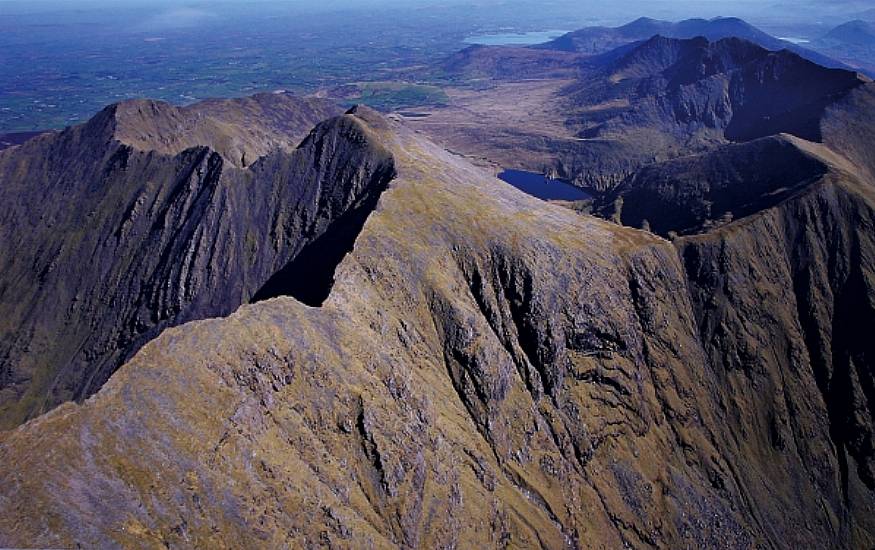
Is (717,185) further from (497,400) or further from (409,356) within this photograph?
(409,356)

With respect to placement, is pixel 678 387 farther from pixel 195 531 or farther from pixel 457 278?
pixel 195 531

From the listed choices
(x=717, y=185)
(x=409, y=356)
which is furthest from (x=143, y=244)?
(x=717, y=185)

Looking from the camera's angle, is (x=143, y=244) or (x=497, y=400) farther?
(x=143, y=244)

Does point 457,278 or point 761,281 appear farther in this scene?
Result: point 761,281

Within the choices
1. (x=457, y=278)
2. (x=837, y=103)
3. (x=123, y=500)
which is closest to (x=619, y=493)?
(x=457, y=278)

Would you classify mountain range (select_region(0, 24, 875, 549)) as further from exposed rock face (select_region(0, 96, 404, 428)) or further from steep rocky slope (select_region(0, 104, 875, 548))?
exposed rock face (select_region(0, 96, 404, 428))

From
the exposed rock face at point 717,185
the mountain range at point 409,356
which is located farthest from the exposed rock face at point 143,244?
the exposed rock face at point 717,185
